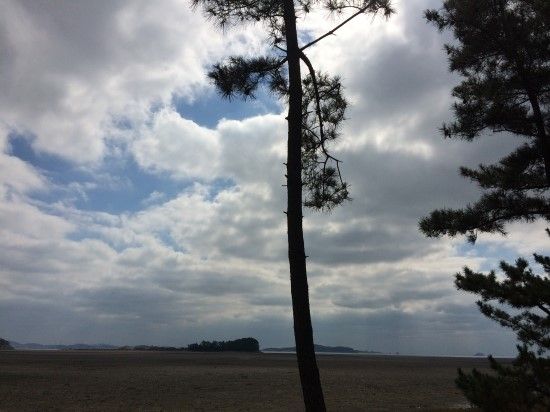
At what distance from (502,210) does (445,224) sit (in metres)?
1.58

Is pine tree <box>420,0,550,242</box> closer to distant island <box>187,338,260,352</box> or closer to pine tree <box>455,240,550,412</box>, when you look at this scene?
pine tree <box>455,240,550,412</box>

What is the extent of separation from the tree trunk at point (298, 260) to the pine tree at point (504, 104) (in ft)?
22.2

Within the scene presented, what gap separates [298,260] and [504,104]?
891 centimetres

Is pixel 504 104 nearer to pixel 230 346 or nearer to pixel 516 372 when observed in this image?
pixel 516 372

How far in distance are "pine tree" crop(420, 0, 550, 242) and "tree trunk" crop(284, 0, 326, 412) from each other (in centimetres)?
675

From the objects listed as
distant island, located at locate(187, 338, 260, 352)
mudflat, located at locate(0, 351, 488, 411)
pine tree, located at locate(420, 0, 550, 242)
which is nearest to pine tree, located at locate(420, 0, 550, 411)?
pine tree, located at locate(420, 0, 550, 242)

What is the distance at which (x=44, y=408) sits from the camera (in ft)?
54.5

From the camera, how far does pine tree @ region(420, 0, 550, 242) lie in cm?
1381

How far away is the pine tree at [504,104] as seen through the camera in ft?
45.3

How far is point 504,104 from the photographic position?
1412cm

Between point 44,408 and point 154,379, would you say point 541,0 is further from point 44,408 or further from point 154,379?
point 154,379

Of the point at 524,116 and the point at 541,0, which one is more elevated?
the point at 541,0

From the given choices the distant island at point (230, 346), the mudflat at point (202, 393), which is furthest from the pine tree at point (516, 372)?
the distant island at point (230, 346)

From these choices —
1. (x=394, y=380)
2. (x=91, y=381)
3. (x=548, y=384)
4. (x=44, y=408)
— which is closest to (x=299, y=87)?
(x=548, y=384)
